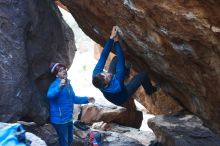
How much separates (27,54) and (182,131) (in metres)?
3.93

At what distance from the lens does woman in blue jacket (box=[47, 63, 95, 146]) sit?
7.54 meters

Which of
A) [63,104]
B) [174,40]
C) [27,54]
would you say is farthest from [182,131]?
[27,54]

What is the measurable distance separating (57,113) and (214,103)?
2913 mm

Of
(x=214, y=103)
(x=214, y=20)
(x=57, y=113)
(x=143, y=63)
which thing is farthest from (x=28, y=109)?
(x=214, y=20)

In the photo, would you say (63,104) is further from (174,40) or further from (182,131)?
(182,131)

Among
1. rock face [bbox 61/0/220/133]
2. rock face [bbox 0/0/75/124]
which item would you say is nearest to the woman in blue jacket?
rock face [bbox 0/0/75/124]

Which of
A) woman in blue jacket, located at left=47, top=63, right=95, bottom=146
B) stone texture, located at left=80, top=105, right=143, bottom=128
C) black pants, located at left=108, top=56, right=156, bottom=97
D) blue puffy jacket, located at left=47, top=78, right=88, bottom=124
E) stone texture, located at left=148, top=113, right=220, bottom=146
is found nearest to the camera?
woman in blue jacket, located at left=47, top=63, right=95, bottom=146

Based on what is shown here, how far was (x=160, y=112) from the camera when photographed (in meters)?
13.0

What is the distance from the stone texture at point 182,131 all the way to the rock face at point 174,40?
625 millimetres

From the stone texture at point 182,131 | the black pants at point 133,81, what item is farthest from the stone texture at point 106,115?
the black pants at point 133,81

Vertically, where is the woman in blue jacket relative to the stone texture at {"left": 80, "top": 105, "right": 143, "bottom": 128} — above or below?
above

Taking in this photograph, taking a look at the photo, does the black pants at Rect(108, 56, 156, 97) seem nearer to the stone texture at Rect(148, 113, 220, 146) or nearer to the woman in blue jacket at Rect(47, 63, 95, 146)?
the woman in blue jacket at Rect(47, 63, 95, 146)

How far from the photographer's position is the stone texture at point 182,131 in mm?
9070

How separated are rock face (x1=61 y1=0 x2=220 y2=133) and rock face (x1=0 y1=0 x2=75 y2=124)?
764 mm
